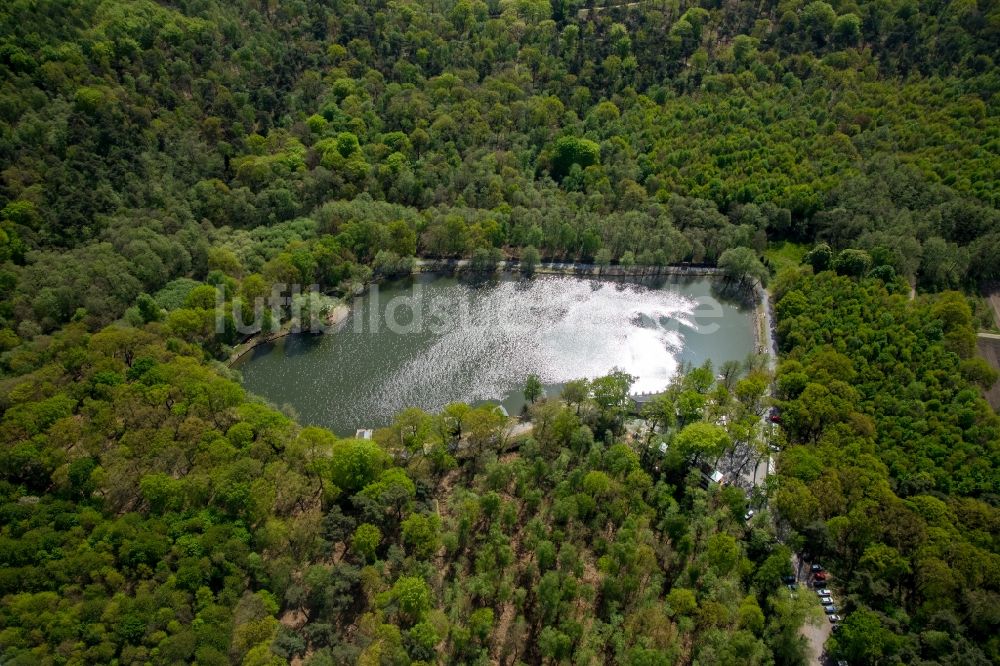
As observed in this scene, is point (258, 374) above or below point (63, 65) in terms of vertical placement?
below

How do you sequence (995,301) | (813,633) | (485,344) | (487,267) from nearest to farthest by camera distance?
(813,633) < (485,344) < (995,301) < (487,267)

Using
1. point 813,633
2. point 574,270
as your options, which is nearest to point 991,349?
point 813,633

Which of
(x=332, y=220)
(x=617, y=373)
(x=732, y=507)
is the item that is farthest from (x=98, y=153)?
(x=732, y=507)

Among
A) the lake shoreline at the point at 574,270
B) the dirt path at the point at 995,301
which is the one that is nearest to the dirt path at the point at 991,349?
the dirt path at the point at 995,301

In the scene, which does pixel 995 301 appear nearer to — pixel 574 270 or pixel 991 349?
pixel 991 349

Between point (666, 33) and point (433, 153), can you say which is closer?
point (433, 153)

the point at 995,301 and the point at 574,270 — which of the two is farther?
the point at 574,270

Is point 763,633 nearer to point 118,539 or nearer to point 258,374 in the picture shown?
point 118,539
